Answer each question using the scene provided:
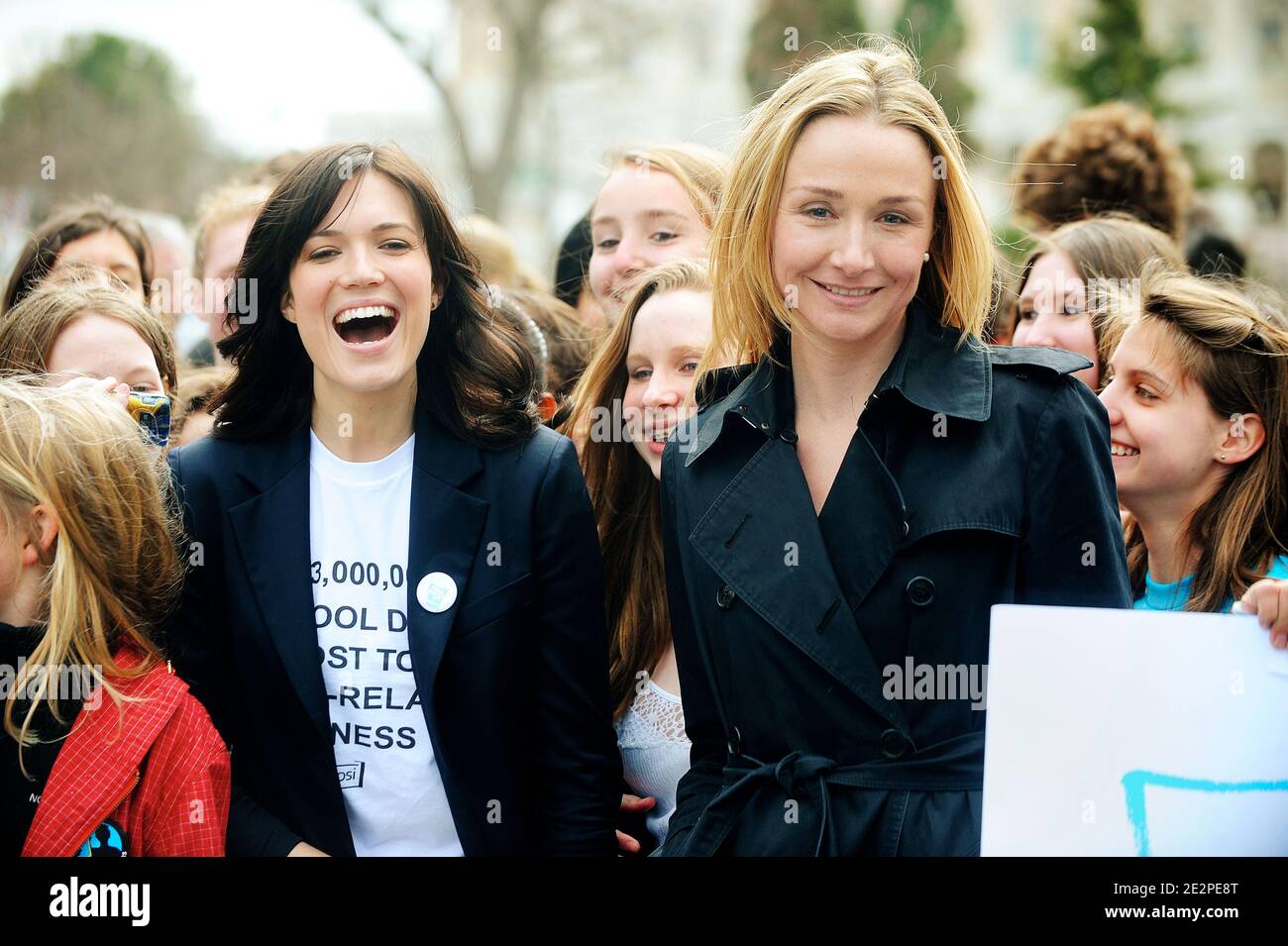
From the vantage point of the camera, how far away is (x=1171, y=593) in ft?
11.7

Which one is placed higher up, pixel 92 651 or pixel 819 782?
pixel 92 651

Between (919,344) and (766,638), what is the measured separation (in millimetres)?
667

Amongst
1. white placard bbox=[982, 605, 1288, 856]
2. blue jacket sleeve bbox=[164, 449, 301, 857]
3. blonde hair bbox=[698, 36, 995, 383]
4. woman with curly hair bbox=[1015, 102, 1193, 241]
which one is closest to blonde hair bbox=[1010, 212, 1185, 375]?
woman with curly hair bbox=[1015, 102, 1193, 241]

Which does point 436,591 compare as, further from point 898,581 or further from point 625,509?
point 898,581

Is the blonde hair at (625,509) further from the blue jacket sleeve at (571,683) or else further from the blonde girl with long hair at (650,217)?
the blonde girl with long hair at (650,217)

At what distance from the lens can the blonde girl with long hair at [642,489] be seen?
346 centimetres

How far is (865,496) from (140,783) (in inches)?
63.1

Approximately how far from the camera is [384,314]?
326cm

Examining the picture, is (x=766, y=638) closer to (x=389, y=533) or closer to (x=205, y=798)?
(x=389, y=533)

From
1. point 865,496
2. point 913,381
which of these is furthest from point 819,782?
point 913,381

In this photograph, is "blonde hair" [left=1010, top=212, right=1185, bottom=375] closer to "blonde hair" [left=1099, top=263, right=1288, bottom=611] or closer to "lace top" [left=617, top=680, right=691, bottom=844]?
"blonde hair" [left=1099, top=263, right=1288, bottom=611]

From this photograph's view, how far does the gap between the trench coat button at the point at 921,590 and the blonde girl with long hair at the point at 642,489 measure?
96 cm

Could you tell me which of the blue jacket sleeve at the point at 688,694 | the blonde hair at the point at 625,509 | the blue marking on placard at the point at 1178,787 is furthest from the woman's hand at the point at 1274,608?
the blonde hair at the point at 625,509
